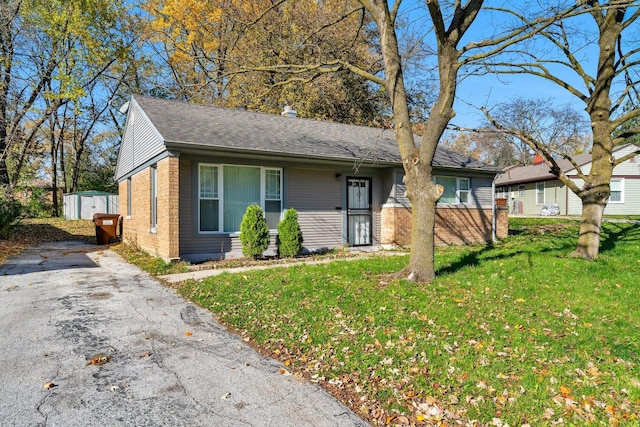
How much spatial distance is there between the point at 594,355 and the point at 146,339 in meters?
4.73

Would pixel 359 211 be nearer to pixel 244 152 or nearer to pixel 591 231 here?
pixel 244 152

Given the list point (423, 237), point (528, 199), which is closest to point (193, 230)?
point (423, 237)

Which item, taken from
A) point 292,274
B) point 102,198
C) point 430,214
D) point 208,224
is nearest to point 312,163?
point 208,224

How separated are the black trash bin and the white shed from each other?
9830 millimetres

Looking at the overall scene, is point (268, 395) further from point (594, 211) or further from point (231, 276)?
point (594, 211)

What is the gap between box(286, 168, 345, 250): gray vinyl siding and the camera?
11.2m

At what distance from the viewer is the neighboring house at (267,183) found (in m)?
9.62

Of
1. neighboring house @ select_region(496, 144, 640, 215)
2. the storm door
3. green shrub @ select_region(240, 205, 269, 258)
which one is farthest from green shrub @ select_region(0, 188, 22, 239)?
neighboring house @ select_region(496, 144, 640, 215)

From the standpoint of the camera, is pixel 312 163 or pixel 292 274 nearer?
pixel 292 274

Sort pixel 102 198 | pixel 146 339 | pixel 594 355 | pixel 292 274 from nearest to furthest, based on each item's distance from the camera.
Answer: pixel 594 355 < pixel 146 339 < pixel 292 274 < pixel 102 198

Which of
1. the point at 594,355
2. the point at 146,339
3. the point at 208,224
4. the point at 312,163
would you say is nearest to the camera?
the point at 594,355

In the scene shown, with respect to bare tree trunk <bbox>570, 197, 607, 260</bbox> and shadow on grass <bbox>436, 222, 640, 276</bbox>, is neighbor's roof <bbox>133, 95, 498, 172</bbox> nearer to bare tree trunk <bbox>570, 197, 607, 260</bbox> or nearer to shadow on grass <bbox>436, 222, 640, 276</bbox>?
shadow on grass <bbox>436, 222, 640, 276</bbox>

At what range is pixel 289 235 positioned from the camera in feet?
33.7

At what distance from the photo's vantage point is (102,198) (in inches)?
963
